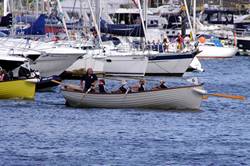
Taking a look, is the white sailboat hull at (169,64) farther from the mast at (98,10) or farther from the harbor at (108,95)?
the mast at (98,10)

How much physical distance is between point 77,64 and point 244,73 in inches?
720

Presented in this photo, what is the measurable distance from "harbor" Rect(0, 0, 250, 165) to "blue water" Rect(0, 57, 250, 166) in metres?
0.04

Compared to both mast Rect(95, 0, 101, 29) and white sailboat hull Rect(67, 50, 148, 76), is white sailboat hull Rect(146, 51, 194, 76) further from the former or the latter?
mast Rect(95, 0, 101, 29)

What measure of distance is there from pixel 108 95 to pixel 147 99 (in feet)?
5.31

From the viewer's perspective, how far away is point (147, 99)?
5109 centimetres

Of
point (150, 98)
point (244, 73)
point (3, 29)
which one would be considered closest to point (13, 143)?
point (150, 98)

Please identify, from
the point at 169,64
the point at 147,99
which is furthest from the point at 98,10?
the point at 147,99

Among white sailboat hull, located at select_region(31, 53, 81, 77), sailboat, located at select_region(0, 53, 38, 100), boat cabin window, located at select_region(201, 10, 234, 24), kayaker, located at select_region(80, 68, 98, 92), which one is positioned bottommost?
boat cabin window, located at select_region(201, 10, 234, 24)

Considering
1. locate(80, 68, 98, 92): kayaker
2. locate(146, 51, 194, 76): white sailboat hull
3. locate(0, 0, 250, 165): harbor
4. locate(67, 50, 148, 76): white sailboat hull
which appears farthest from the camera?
locate(146, 51, 194, 76): white sailboat hull

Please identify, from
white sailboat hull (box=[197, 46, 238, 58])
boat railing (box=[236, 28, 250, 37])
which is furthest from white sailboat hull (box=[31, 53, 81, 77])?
boat railing (box=[236, 28, 250, 37])

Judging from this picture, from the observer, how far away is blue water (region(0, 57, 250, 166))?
38750 millimetres

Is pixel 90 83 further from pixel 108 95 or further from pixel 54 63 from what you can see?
pixel 54 63

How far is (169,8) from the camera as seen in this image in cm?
11062

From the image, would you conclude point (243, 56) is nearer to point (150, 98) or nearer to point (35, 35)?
point (35, 35)
